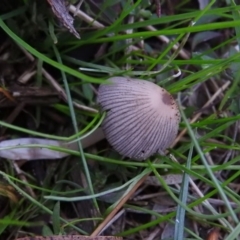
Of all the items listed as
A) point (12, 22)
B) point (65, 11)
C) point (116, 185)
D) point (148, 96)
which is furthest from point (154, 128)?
point (12, 22)

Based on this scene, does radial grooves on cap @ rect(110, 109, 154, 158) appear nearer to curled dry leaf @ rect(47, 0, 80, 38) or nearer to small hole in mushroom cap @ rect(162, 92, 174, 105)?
small hole in mushroom cap @ rect(162, 92, 174, 105)

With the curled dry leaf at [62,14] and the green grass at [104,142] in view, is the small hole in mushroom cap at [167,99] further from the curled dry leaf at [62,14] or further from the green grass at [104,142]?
the curled dry leaf at [62,14]

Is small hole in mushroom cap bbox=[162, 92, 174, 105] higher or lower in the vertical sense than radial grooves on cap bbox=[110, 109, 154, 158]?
higher

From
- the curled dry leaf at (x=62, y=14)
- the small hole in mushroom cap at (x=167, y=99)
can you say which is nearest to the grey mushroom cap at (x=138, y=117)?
the small hole in mushroom cap at (x=167, y=99)

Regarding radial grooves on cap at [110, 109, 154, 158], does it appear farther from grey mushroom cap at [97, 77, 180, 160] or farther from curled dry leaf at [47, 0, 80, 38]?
curled dry leaf at [47, 0, 80, 38]

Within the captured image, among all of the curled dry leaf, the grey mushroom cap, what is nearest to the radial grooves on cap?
the grey mushroom cap
